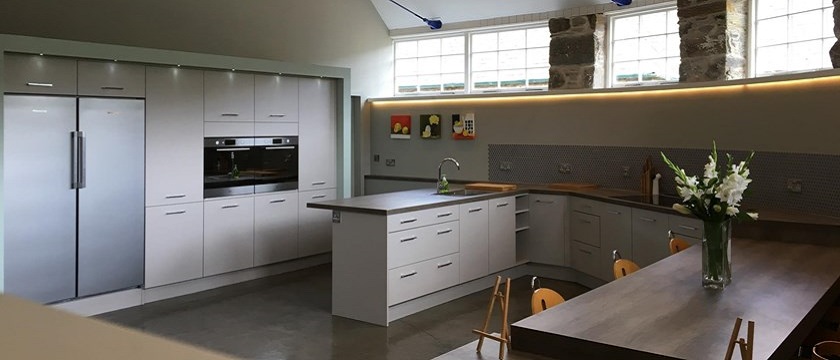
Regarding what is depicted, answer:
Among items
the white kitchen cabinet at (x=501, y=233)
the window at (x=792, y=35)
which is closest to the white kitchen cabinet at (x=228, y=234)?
the white kitchen cabinet at (x=501, y=233)

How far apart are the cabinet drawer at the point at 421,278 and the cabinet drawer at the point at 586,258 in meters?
1.40

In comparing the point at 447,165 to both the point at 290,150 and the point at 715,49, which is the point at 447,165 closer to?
the point at 290,150

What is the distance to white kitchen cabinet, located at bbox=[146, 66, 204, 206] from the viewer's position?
6.28 metres

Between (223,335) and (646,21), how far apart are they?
4.98 meters

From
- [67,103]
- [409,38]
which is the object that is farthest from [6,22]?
[409,38]

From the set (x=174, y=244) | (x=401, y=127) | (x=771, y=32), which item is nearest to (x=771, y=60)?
(x=771, y=32)

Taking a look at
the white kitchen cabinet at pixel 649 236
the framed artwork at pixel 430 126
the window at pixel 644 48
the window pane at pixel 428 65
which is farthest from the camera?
the window pane at pixel 428 65

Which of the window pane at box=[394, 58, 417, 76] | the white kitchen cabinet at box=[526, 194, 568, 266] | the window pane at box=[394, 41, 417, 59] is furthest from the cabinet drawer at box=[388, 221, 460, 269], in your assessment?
the window pane at box=[394, 41, 417, 59]

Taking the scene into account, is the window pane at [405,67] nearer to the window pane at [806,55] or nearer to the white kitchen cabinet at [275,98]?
the white kitchen cabinet at [275,98]

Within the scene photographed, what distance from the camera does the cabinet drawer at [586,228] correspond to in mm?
6785

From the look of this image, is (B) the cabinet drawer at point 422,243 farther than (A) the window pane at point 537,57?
No

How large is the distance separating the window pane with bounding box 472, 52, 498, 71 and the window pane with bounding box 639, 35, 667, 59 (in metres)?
1.87

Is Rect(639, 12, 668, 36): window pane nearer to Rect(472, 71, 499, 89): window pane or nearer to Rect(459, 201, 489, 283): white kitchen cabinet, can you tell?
Rect(472, 71, 499, 89): window pane

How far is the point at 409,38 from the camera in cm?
934
